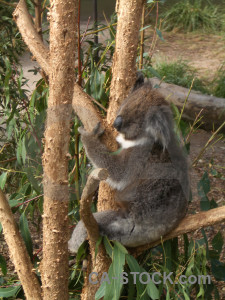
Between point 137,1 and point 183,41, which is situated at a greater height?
point 137,1

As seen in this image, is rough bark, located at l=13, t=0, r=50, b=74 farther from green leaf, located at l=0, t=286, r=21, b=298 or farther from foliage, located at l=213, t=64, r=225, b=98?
foliage, located at l=213, t=64, r=225, b=98

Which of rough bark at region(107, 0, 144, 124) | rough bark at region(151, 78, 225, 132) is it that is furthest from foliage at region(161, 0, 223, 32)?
rough bark at region(107, 0, 144, 124)

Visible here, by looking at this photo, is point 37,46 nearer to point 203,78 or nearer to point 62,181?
point 62,181

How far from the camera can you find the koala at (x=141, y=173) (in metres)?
1.74

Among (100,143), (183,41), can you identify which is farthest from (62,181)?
(183,41)

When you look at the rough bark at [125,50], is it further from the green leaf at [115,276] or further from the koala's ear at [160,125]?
the green leaf at [115,276]

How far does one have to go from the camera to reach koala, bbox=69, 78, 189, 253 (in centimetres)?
174

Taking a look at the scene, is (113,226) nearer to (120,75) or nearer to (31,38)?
(120,75)

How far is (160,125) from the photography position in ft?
5.51

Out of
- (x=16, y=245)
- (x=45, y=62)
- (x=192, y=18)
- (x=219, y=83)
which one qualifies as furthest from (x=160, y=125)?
(x=192, y=18)

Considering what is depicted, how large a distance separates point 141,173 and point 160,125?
0.78 feet

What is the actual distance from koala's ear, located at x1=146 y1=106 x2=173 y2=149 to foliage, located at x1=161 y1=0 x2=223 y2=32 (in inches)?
197

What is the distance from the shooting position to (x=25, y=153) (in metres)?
2.04

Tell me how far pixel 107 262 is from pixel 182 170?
510 millimetres
